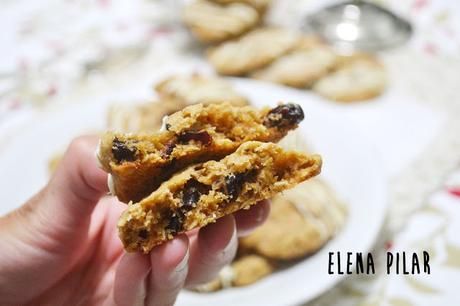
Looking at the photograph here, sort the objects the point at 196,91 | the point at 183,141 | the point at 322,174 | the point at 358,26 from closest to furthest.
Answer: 1. the point at 183,141
2. the point at 322,174
3. the point at 196,91
4. the point at 358,26

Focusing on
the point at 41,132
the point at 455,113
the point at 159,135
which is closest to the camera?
the point at 159,135

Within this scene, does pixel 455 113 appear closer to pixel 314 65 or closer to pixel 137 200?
pixel 314 65

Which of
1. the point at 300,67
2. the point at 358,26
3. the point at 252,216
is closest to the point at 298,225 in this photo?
the point at 252,216

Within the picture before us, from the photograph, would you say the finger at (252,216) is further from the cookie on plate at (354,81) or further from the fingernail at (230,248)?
the cookie on plate at (354,81)

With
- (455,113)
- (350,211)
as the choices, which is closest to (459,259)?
(350,211)

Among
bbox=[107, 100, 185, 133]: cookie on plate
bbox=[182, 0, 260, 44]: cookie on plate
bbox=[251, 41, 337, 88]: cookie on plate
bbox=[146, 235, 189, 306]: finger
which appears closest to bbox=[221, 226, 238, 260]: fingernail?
bbox=[146, 235, 189, 306]: finger

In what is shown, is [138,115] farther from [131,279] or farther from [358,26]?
[358,26]
